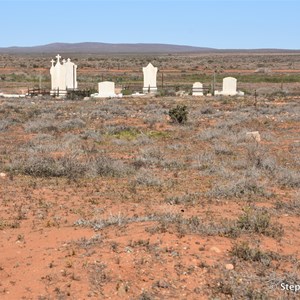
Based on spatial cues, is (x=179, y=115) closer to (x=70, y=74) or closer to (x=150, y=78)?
(x=70, y=74)

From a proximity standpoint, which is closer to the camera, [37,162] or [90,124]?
[37,162]

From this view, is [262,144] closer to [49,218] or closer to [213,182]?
[213,182]

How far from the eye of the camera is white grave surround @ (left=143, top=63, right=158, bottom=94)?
37688 mm

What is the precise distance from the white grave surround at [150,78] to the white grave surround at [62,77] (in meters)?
5.22

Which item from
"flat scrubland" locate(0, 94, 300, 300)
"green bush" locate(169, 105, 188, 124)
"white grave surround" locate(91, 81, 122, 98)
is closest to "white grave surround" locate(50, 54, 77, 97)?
"white grave surround" locate(91, 81, 122, 98)

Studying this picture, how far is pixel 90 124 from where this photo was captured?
2127cm

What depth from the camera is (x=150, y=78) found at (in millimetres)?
38531

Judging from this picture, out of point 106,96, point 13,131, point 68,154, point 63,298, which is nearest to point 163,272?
point 63,298

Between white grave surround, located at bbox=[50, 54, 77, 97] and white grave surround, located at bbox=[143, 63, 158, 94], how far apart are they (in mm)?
5223

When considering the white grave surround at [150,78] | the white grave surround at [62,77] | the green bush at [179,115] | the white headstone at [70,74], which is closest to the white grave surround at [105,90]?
the white grave surround at [62,77]

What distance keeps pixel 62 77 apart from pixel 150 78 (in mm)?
6651

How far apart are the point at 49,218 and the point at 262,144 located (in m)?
9.41

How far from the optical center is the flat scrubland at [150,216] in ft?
18.0

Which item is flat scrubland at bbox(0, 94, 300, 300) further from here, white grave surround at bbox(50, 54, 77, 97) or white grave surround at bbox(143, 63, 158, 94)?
white grave surround at bbox(143, 63, 158, 94)
